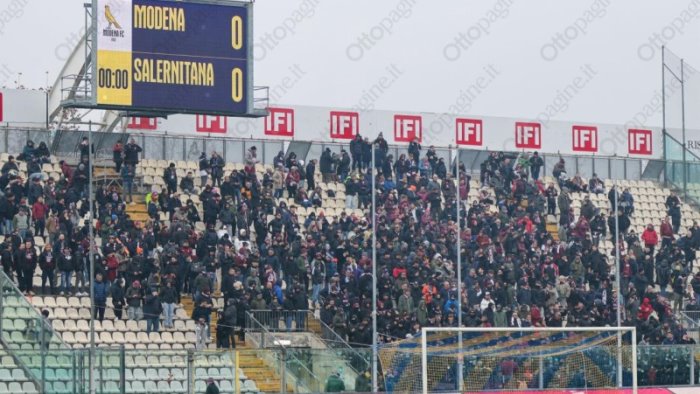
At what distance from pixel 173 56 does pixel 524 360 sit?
11133 millimetres

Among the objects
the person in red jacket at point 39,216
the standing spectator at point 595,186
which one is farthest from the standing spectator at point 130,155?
the standing spectator at point 595,186

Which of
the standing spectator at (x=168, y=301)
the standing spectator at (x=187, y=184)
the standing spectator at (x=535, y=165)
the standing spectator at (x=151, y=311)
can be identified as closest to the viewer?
the standing spectator at (x=151, y=311)

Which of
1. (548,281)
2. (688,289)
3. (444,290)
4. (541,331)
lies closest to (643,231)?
(688,289)

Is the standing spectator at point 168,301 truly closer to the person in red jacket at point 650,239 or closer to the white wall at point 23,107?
the white wall at point 23,107

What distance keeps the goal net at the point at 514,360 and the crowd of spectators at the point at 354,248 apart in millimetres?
3016

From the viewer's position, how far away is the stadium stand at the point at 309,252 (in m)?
36.4

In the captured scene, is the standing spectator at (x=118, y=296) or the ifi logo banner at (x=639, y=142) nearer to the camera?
the standing spectator at (x=118, y=296)

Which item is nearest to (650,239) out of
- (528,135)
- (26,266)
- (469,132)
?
(469,132)

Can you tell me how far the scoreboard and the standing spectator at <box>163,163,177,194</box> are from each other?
340 cm

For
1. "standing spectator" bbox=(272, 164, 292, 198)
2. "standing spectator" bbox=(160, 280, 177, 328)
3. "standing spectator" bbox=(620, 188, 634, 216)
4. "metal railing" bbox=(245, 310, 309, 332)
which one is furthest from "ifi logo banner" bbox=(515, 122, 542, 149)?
"standing spectator" bbox=(160, 280, 177, 328)

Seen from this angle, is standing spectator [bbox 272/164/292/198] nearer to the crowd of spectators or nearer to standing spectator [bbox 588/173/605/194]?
the crowd of spectators

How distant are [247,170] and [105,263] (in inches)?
302

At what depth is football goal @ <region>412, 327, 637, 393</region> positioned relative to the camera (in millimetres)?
34625

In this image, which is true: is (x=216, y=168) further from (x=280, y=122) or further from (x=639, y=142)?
(x=639, y=142)
